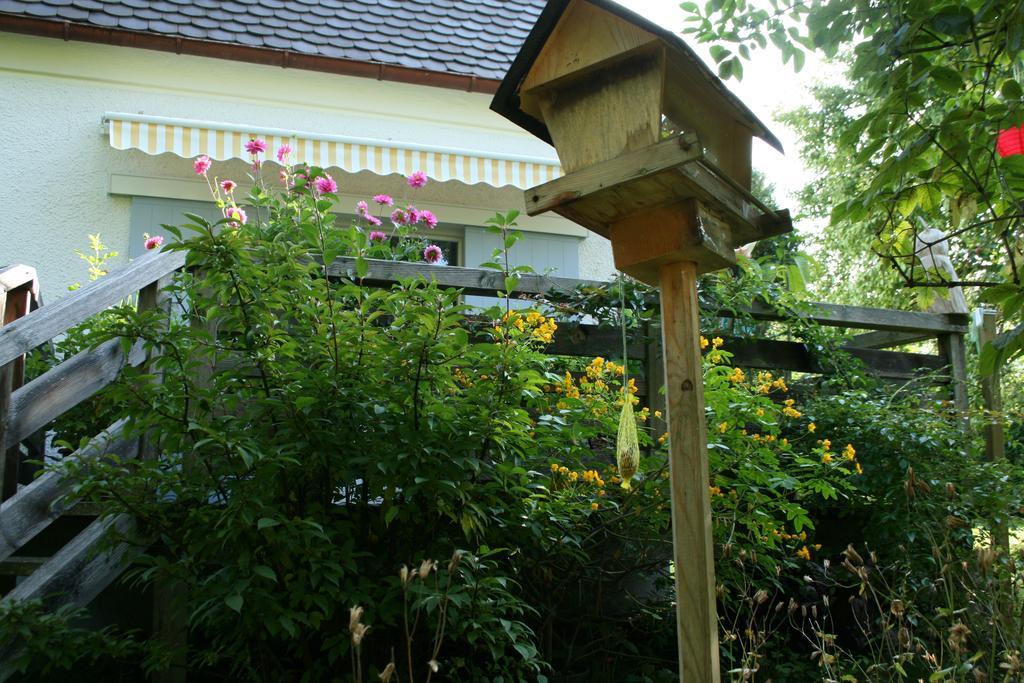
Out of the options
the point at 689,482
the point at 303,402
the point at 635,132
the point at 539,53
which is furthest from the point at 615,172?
the point at 303,402

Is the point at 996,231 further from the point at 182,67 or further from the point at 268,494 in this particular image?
the point at 182,67

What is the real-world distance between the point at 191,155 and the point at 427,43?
240 cm

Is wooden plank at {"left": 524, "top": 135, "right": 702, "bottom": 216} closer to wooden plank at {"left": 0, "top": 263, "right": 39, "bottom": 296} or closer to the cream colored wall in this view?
wooden plank at {"left": 0, "top": 263, "right": 39, "bottom": 296}

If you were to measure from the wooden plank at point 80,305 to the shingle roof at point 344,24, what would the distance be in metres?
3.83

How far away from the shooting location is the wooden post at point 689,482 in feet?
7.23

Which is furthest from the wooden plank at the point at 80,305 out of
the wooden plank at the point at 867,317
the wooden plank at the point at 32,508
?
the wooden plank at the point at 867,317

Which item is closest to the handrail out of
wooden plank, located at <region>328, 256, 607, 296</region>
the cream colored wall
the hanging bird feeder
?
wooden plank, located at <region>328, 256, 607, 296</region>

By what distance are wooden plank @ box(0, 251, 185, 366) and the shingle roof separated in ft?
12.6

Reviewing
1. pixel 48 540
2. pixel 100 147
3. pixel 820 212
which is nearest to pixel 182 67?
pixel 100 147

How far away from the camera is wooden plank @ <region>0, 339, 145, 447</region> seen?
110 inches

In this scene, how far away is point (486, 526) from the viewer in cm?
282

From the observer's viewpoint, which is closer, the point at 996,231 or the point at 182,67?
the point at 996,231

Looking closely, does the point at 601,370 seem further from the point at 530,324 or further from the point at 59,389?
the point at 59,389

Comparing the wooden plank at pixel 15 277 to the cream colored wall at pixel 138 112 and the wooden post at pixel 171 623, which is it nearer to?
the wooden post at pixel 171 623
